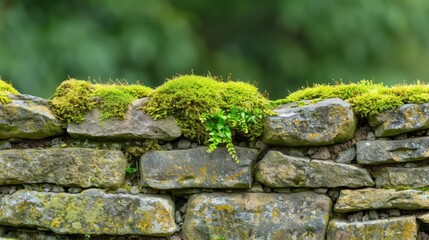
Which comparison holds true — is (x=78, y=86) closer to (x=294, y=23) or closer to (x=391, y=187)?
(x=391, y=187)

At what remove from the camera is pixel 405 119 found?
362 cm

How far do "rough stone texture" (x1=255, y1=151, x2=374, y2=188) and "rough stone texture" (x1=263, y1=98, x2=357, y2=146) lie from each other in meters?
0.10

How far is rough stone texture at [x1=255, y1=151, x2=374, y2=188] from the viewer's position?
365 cm

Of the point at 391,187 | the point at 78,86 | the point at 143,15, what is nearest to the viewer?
the point at 391,187

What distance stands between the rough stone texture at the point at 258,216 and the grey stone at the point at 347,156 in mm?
220

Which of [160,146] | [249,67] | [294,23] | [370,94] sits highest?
[294,23]

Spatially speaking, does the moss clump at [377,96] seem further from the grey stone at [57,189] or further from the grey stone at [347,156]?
the grey stone at [57,189]

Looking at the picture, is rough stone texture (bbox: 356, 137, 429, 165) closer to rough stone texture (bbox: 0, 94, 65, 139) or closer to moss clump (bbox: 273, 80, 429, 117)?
moss clump (bbox: 273, 80, 429, 117)

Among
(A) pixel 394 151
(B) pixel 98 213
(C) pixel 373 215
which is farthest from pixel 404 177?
(B) pixel 98 213

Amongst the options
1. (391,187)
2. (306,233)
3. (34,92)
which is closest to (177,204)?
(306,233)

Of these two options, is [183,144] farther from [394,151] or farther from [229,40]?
[229,40]

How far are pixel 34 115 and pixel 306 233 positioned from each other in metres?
1.62

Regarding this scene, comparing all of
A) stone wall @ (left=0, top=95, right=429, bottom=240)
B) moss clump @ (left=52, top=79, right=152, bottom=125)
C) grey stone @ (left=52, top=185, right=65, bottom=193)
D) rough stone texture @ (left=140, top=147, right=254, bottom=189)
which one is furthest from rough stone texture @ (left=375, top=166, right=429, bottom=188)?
grey stone @ (left=52, top=185, right=65, bottom=193)

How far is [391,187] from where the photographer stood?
143 inches
